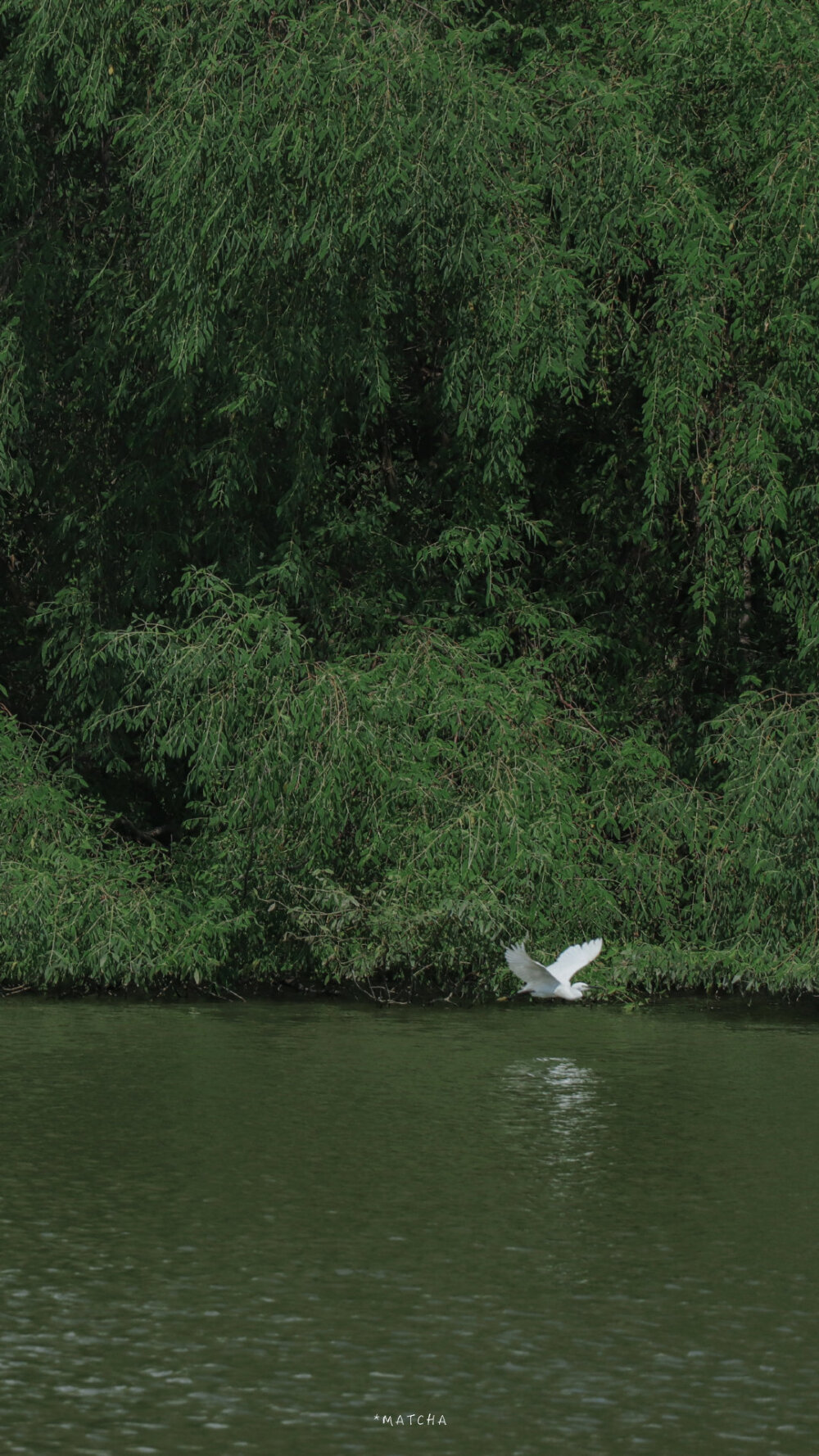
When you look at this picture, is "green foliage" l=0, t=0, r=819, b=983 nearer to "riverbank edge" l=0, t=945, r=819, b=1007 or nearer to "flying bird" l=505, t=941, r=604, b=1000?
"riverbank edge" l=0, t=945, r=819, b=1007

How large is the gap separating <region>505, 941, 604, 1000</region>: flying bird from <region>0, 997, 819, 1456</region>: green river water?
79 cm

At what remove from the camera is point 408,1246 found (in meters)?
7.46

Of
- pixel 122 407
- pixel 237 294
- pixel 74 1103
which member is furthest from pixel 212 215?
pixel 74 1103

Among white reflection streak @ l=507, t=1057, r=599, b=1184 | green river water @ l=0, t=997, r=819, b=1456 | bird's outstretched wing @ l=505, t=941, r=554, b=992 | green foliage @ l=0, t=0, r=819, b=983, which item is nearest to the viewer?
green river water @ l=0, t=997, r=819, b=1456

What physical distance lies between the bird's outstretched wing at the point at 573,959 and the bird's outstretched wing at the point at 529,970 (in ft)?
0.12

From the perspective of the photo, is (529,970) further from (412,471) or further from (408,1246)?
(412,471)

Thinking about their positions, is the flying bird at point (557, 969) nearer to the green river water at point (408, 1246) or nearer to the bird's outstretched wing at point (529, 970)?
the bird's outstretched wing at point (529, 970)

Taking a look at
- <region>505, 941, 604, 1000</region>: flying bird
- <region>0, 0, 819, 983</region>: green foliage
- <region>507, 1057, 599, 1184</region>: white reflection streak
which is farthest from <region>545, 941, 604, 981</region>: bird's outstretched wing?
<region>507, 1057, 599, 1184</region>: white reflection streak

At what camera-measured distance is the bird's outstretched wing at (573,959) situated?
13.2 metres

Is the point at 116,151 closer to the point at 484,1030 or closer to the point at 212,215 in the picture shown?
the point at 212,215

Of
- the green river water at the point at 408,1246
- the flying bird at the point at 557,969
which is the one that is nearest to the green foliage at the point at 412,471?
the flying bird at the point at 557,969

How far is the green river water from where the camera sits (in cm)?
564

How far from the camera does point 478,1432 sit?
18.0 ft

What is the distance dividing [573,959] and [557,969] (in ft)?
0.41
